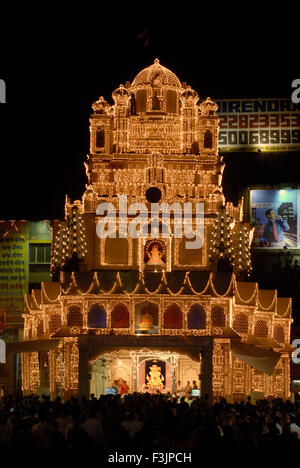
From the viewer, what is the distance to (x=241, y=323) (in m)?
45.1

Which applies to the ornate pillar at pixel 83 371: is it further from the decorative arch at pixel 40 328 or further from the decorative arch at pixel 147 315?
the decorative arch at pixel 40 328

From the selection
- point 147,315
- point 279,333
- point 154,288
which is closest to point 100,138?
point 154,288

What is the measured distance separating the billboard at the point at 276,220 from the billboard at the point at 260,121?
3.29m

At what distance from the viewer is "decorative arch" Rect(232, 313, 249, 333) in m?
45.0

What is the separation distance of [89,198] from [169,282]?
7180 mm

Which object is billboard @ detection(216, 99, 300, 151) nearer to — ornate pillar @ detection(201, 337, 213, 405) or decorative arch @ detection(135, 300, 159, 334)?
decorative arch @ detection(135, 300, 159, 334)

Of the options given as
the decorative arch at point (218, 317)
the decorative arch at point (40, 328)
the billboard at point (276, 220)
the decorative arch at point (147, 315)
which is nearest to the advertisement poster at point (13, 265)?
the decorative arch at point (40, 328)

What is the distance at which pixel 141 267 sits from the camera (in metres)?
46.8

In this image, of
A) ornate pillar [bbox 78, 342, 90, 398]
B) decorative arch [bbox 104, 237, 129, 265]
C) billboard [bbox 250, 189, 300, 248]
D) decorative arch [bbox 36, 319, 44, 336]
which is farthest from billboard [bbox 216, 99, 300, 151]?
ornate pillar [bbox 78, 342, 90, 398]

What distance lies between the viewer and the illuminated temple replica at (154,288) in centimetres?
4241

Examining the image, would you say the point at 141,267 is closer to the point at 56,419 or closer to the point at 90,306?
the point at 90,306

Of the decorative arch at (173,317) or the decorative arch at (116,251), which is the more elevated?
the decorative arch at (116,251)

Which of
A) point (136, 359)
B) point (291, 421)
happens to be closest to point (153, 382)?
point (136, 359)

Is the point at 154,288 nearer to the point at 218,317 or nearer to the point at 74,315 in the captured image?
the point at 218,317
